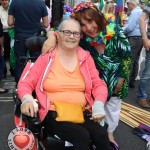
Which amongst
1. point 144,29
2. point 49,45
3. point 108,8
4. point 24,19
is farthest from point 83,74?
point 24,19

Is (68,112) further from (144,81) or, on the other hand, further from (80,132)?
(144,81)

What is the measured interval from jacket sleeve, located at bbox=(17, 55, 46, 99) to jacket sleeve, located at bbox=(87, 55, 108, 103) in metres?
0.44

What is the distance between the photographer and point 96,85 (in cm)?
264

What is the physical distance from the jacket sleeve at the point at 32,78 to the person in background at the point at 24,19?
2081 mm

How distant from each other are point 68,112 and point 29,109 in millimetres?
320

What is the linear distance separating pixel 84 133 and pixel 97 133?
0.13 m

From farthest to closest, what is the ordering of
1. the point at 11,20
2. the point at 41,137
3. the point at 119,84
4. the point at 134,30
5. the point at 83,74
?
1. the point at 134,30
2. the point at 11,20
3. the point at 119,84
4. the point at 83,74
5. the point at 41,137

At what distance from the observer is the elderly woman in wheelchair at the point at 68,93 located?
7.61ft

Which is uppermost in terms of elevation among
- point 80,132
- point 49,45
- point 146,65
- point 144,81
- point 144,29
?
point 49,45

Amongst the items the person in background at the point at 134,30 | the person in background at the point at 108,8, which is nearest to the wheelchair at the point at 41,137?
the person in background at the point at 108,8

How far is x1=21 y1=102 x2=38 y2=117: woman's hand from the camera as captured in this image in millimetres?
2238

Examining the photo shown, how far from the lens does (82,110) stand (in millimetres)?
2475

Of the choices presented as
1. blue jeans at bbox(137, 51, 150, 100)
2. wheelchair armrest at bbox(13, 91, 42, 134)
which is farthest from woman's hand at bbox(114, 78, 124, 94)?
blue jeans at bbox(137, 51, 150, 100)

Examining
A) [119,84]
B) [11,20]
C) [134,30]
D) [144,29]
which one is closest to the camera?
[119,84]
